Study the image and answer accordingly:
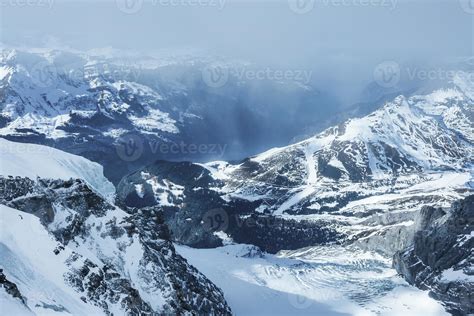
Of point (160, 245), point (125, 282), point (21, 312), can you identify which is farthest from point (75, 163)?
point (21, 312)

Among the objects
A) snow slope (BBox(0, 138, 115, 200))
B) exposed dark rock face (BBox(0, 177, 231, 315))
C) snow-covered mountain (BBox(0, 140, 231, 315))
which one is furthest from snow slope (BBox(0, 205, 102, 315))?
snow slope (BBox(0, 138, 115, 200))

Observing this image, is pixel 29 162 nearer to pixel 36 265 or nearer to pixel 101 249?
pixel 101 249

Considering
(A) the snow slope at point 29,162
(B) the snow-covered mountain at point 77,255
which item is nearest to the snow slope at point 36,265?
(B) the snow-covered mountain at point 77,255

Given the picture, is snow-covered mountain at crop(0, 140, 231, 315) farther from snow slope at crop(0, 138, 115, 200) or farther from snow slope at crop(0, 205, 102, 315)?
snow slope at crop(0, 138, 115, 200)

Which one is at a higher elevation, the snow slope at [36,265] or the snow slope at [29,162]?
the snow slope at [29,162]

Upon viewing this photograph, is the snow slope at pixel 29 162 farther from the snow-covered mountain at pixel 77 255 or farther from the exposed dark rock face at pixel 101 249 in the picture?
the exposed dark rock face at pixel 101 249

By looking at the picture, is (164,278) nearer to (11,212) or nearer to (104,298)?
(104,298)

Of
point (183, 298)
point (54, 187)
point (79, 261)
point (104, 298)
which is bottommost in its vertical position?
point (183, 298)

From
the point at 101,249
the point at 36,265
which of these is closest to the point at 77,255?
the point at 36,265

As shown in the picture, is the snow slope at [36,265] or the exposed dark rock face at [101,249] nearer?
the snow slope at [36,265]
